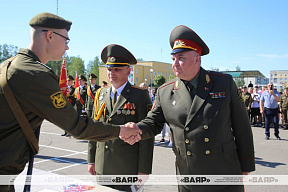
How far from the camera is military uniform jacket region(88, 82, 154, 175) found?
283 centimetres

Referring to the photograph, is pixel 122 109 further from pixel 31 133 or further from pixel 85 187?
pixel 31 133

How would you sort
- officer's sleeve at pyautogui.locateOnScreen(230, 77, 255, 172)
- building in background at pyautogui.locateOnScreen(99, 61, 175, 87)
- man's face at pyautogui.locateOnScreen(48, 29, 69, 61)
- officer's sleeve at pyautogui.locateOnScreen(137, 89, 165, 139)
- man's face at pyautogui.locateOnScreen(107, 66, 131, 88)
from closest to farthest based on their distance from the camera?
man's face at pyautogui.locateOnScreen(48, 29, 69, 61) < officer's sleeve at pyautogui.locateOnScreen(230, 77, 255, 172) < officer's sleeve at pyautogui.locateOnScreen(137, 89, 165, 139) < man's face at pyautogui.locateOnScreen(107, 66, 131, 88) < building in background at pyautogui.locateOnScreen(99, 61, 175, 87)

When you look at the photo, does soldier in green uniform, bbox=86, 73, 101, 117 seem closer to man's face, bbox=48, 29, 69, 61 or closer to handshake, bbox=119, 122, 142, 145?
handshake, bbox=119, 122, 142, 145

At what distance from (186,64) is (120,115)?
1083 mm

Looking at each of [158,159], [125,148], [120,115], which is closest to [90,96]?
[158,159]

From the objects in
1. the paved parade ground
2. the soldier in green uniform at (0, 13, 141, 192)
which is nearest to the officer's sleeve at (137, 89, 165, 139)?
the soldier in green uniform at (0, 13, 141, 192)

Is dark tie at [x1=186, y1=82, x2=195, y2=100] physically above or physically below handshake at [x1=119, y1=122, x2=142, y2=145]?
above

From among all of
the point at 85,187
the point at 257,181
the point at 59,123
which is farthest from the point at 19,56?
the point at 257,181

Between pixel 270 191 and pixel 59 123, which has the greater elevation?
pixel 59 123

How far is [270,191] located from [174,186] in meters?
1.81

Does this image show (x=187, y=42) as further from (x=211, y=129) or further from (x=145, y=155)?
(x=145, y=155)

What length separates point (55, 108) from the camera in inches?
69.4

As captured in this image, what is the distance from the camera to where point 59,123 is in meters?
1.82

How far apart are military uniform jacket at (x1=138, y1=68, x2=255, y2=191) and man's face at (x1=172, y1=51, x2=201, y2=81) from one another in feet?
0.32
